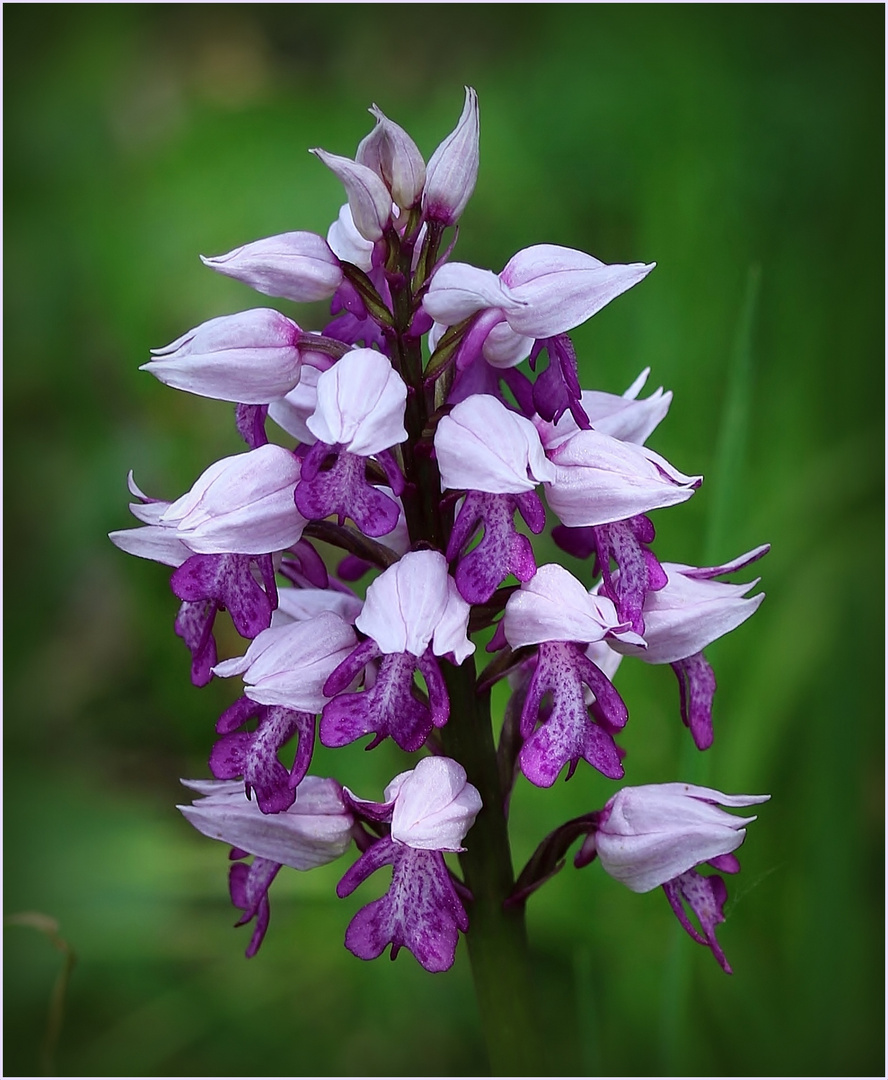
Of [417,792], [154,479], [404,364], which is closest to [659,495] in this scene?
[404,364]

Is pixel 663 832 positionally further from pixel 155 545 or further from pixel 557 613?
pixel 155 545

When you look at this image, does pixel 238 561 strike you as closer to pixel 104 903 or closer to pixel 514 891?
pixel 514 891

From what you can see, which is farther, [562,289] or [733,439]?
[733,439]

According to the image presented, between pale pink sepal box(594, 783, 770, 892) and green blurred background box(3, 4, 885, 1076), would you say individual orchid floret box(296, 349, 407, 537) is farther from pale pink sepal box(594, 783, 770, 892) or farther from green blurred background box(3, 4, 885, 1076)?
green blurred background box(3, 4, 885, 1076)

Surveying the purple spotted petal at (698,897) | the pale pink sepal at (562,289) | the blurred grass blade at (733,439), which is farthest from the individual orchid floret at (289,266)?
the purple spotted petal at (698,897)

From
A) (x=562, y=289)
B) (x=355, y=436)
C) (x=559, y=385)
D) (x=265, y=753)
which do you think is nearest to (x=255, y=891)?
(x=265, y=753)
